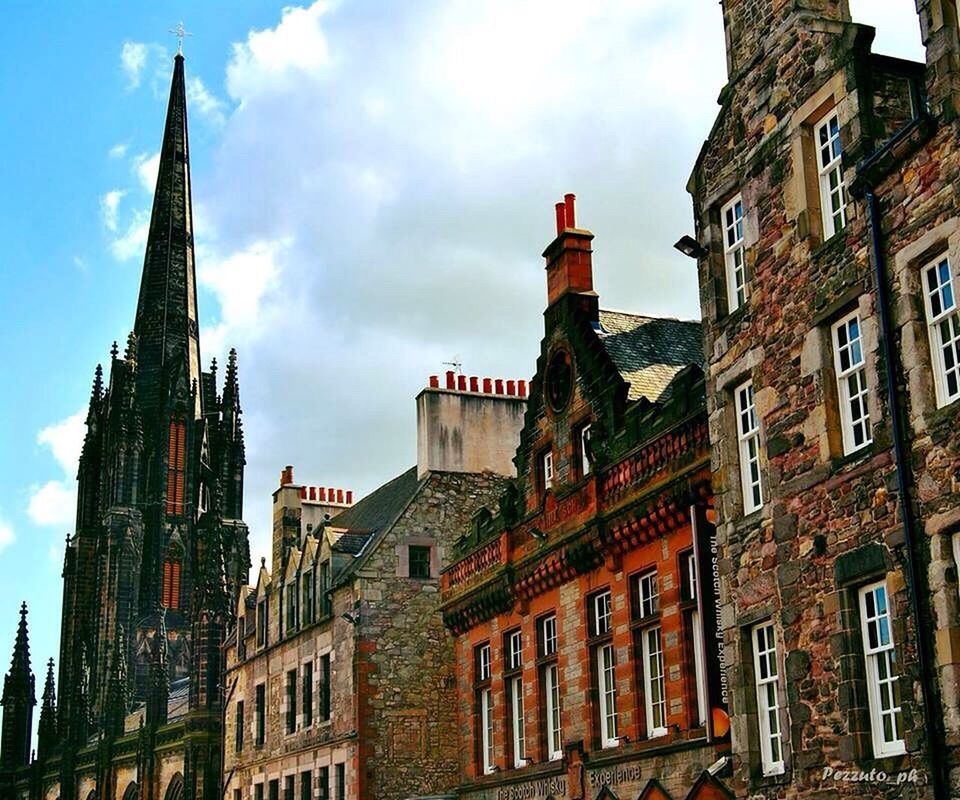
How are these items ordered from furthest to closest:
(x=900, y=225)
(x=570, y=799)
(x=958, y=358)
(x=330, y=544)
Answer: (x=330, y=544) < (x=570, y=799) < (x=900, y=225) < (x=958, y=358)

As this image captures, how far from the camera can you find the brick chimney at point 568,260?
97.1ft

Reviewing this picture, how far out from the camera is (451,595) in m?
33.1

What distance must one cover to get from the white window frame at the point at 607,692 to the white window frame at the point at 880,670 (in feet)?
28.0

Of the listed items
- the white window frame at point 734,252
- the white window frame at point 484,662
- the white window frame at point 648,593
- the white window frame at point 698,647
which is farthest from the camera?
the white window frame at point 484,662

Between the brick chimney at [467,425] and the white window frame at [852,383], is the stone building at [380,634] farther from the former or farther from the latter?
the white window frame at [852,383]

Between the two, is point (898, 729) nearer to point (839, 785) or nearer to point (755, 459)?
point (839, 785)

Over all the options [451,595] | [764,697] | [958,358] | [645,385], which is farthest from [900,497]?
[451,595]

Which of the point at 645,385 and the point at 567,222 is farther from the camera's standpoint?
the point at 567,222

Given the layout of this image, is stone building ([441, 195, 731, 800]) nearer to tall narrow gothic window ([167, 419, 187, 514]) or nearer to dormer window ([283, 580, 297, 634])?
dormer window ([283, 580, 297, 634])

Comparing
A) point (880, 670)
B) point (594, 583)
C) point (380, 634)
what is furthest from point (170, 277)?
point (880, 670)

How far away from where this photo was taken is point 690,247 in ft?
73.3

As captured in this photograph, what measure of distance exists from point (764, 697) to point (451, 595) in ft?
45.5

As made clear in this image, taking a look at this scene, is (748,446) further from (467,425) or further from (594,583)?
(467,425)

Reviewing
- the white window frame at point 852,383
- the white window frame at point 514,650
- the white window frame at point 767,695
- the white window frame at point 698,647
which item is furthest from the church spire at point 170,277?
the white window frame at point 852,383
